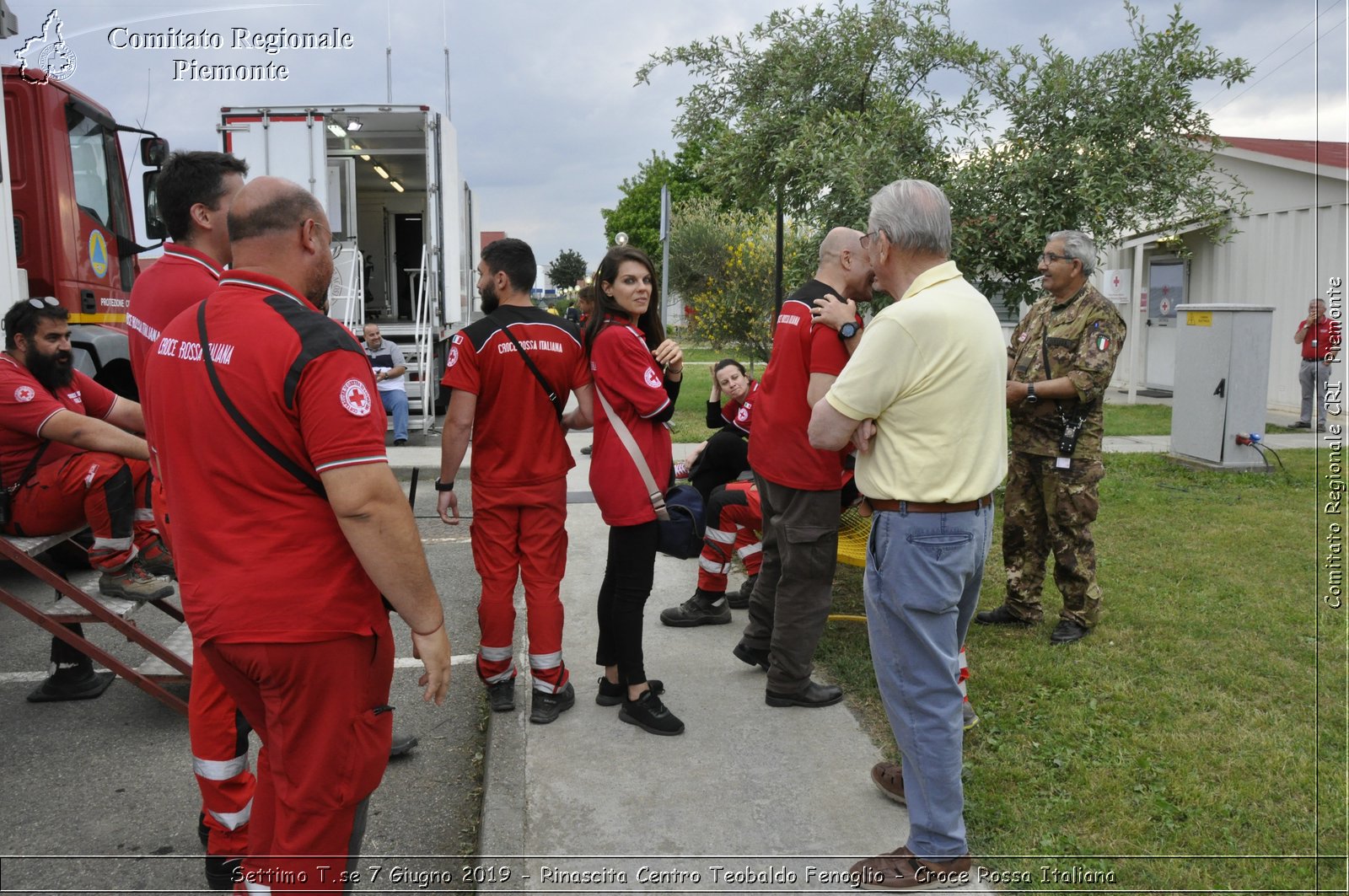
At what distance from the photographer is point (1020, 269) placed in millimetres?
7707

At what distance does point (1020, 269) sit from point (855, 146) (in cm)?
174

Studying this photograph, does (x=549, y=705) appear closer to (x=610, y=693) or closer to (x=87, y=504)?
(x=610, y=693)

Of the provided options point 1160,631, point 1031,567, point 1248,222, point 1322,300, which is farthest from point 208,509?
point 1248,222

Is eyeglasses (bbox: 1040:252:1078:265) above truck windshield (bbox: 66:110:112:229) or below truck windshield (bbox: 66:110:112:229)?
below

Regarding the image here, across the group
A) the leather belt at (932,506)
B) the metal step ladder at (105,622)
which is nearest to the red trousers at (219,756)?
the metal step ladder at (105,622)

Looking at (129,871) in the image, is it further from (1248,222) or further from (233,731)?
(1248,222)

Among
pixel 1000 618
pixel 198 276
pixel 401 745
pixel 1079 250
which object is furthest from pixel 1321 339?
pixel 198 276

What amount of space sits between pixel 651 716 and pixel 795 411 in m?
Result: 1.43

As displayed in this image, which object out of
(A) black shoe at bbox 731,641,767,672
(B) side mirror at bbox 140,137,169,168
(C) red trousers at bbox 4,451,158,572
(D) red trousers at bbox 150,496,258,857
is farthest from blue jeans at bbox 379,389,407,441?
(D) red trousers at bbox 150,496,258,857

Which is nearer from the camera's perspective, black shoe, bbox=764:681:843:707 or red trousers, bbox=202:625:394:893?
red trousers, bbox=202:625:394:893

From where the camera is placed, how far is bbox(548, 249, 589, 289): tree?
132 ft

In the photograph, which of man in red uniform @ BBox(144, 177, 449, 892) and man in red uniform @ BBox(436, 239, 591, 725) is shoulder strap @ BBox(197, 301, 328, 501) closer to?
man in red uniform @ BBox(144, 177, 449, 892)

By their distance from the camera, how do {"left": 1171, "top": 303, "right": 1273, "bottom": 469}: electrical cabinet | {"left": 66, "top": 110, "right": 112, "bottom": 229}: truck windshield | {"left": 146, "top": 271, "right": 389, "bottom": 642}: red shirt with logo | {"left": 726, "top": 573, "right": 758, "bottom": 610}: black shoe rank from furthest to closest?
{"left": 1171, "top": 303, "right": 1273, "bottom": 469}: electrical cabinet, {"left": 66, "top": 110, "right": 112, "bottom": 229}: truck windshield, {"left": 726, "top": 573, "right": 758, "bottom": 610}: black shoe, {"left": 146, "top": 271, "right": 389, "bottom": 642}: red shirt with logo

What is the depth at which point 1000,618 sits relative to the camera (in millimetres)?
5176
